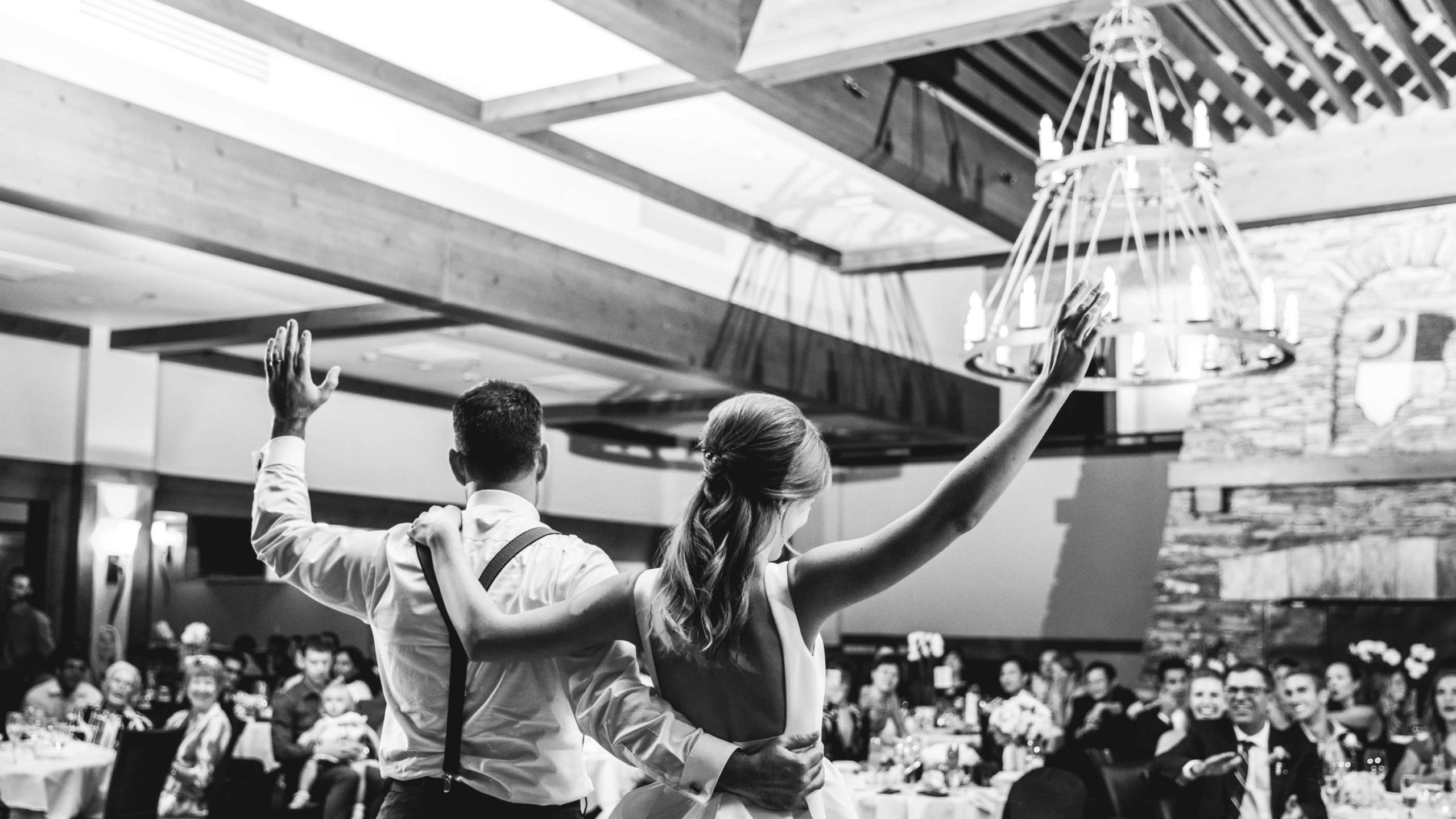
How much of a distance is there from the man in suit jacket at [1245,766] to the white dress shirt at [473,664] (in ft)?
10.3

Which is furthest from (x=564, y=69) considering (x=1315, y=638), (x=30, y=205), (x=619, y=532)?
(x=619, y=532)

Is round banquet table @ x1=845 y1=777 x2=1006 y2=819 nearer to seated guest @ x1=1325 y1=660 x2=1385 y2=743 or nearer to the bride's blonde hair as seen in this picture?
seated guest @ x1=1325 y1=660 x2=1385 y2=743

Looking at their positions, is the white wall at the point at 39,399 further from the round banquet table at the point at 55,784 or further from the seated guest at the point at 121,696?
the round banquet table at the point at 55,784

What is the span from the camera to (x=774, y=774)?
1.55 meters

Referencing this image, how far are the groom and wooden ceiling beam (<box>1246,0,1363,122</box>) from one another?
562cm

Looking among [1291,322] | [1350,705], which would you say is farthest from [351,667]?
[1291,322]

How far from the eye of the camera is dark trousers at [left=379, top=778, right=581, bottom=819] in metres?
1.86

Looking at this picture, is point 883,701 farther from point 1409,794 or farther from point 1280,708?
point 1409,794

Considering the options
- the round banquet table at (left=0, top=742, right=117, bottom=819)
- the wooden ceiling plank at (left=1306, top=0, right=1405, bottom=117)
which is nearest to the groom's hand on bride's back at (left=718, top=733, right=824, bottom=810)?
the round banquet table at (left=0, top=742, right=117, bottom=819)

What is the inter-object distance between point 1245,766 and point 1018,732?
1.33 meters

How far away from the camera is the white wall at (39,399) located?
9289 millimetres

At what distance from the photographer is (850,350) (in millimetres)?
10484

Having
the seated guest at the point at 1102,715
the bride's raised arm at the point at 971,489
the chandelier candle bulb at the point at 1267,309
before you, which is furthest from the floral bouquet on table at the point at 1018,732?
the bride's raised arm at the point at 971,489

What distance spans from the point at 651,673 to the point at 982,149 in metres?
7.48
